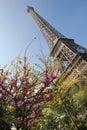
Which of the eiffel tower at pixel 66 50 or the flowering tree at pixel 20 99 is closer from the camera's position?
the flowering tree at pixel 20 99

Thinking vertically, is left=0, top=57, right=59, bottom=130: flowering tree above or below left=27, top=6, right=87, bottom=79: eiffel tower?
below

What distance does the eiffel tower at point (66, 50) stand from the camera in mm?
36463

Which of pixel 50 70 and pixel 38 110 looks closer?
pixel 38 110

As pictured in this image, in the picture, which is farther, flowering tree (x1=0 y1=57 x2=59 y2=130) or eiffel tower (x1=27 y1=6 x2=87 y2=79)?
eiffel tower (x1=27 y1=6 x2=87 y2=79)

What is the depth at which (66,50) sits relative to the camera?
1791 inches

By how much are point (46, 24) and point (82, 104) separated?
111ft

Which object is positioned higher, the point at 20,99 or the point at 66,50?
the point at 66,50

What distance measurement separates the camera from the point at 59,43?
47750mm

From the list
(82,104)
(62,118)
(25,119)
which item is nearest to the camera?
(25,119)

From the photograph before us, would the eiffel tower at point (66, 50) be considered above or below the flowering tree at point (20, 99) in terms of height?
above

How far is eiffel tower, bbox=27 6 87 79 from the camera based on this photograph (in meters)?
36.5

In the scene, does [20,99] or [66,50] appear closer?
[20,99]

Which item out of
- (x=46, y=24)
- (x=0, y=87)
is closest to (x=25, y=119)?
(x=0, y=87)

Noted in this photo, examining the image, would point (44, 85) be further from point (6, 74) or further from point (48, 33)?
point (48, 33)
